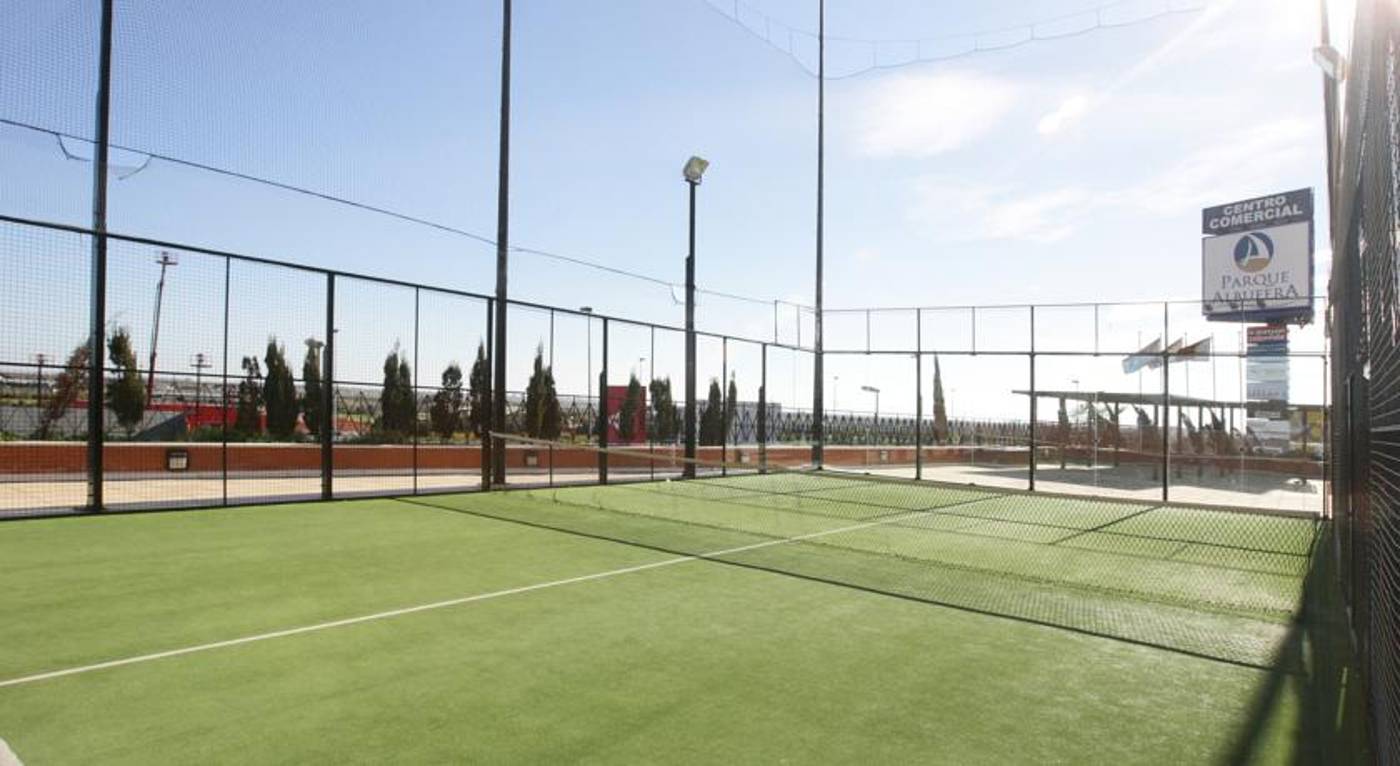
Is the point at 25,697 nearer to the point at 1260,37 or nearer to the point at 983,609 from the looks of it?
the point at 983,609

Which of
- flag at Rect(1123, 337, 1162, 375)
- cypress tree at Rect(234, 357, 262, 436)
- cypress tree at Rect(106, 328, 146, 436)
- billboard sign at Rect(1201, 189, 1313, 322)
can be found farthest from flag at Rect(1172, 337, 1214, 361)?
cypress tree at Rect(106, 328, 146, 436)

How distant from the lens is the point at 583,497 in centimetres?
1577

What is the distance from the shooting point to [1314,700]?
455 cm

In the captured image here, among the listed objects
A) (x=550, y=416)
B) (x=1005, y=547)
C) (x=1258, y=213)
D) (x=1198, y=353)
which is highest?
(x=1258, y=213)

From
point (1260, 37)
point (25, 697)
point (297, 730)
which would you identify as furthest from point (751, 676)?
point (1260, 37)

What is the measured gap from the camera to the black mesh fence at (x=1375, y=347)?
8.52 ft

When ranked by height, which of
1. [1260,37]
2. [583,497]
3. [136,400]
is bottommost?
[583,497]

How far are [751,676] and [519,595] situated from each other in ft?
8.99

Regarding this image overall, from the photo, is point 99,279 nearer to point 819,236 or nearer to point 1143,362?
point 819,236

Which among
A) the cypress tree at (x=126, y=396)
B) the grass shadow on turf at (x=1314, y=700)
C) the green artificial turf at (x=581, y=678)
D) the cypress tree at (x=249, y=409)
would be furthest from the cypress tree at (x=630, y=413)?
the grass shadow on turf at (x=1314, y=700)

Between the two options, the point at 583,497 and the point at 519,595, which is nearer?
the point at 519,595

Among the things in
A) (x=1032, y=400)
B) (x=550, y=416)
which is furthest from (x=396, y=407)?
(x=1032, y=400)

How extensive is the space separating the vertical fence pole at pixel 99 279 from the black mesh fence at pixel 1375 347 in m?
14.0

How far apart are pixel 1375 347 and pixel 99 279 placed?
14.4 metres
